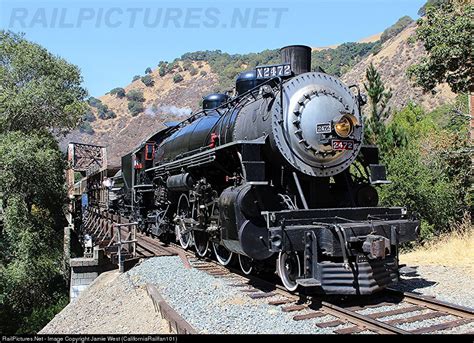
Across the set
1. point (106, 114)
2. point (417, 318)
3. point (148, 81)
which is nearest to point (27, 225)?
point (417, 318)

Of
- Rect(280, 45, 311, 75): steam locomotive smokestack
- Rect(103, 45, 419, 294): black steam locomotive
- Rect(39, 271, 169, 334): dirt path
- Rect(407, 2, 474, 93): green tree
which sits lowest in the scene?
Rect(39, 271, 169, 334): dirt path

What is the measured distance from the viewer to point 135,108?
103m

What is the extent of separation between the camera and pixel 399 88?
57250mm

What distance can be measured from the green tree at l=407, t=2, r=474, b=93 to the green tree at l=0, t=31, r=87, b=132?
1638cm

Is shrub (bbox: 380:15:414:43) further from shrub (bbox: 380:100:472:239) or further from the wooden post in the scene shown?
shrub (bbox: 380:100:472:239)

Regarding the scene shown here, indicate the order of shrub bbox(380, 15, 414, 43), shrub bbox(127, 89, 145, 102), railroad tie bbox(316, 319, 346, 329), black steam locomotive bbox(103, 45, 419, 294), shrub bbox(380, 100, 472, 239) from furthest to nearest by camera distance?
shrub bbox(127, 89, 145, 102), shrub bbox(380, 15, 414, 43), shrub bbox(380, 100, 472, 239), black steam locomotive bbox(103, 45, 419, 294), railroad tie bbox(316, 319, 346, 329)

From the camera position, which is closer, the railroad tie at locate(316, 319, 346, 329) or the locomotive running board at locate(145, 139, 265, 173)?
the railroad tie at locate(316, 319, 346, 329)

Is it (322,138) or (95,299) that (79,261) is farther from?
(322,138)

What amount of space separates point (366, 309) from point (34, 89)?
19.5 m

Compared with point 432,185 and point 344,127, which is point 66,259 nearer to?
point 432,185

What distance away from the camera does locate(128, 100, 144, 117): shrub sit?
10220 cm

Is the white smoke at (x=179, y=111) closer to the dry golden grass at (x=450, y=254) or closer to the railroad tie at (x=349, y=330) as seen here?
the dry golden grass at (x=450, y=254)

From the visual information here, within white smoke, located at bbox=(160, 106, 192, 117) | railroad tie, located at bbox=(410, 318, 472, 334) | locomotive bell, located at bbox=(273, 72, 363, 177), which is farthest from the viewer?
white smoke, located at bbox=(160, 106, 192, 117)

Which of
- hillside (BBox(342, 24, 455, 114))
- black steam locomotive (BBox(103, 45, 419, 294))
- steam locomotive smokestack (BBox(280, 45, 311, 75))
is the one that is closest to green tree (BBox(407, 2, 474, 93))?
black steam locomotive (BBox(103, 45, 419, 294))
